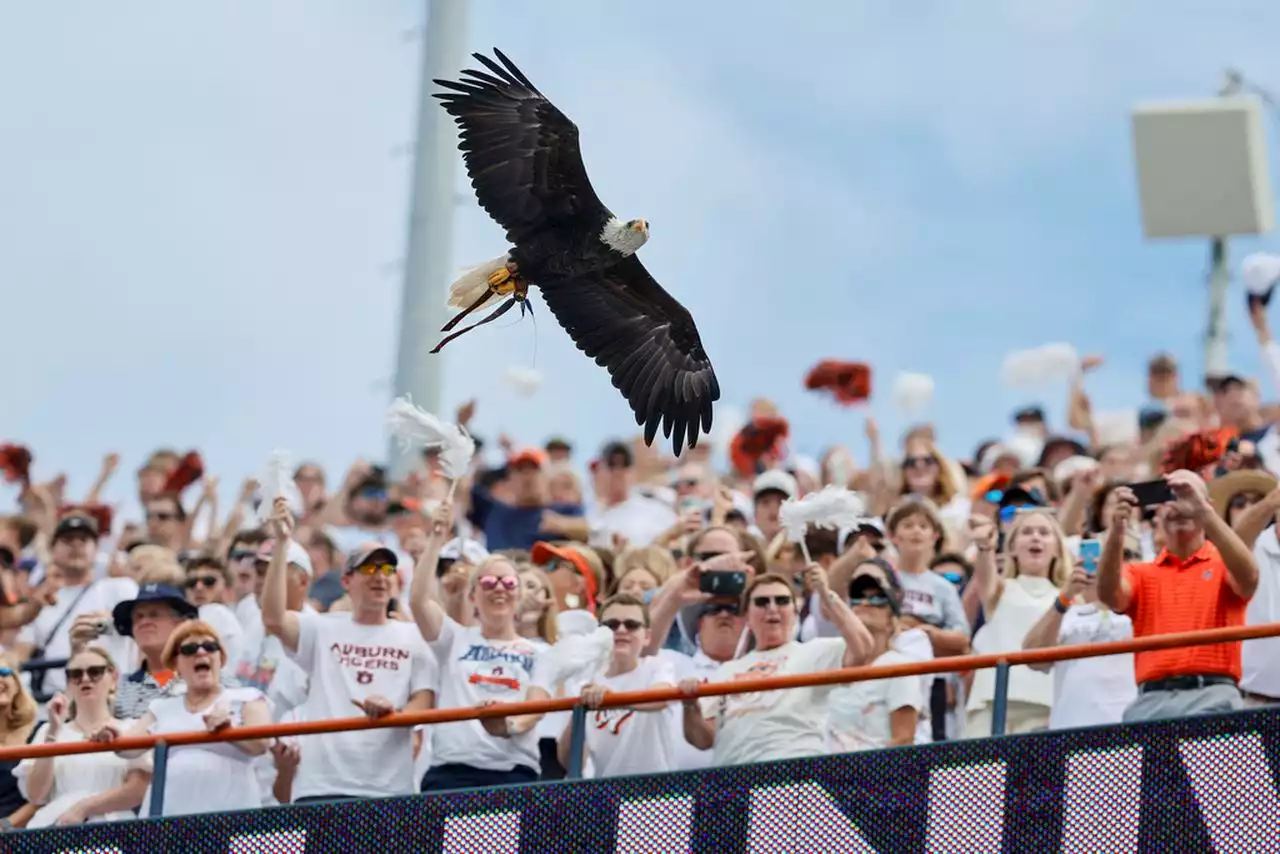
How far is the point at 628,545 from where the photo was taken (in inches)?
546

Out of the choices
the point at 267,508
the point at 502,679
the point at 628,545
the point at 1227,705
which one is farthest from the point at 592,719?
the point at 628,545

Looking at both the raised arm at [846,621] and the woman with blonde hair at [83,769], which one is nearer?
the raised arm at [846,621]

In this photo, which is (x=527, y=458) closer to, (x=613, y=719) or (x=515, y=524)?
(x=515, y=524)

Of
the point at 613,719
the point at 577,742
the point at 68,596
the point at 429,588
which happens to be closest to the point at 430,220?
the point at 68,596

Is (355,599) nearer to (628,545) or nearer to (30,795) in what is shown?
(30,795)

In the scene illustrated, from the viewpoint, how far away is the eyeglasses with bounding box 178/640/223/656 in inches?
407

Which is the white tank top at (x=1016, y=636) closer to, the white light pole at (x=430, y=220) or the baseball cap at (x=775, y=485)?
the baseball cap at (x=775, y=485)

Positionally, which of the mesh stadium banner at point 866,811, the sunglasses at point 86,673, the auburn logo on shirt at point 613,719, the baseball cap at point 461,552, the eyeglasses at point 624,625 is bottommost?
the mesh stadium banner at point 866,811

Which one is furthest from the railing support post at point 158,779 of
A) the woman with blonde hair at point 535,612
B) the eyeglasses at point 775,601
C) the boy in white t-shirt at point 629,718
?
the eyeglasses at point 775,601

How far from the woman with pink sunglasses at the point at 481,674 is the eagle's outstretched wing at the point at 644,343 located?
3.36 feet

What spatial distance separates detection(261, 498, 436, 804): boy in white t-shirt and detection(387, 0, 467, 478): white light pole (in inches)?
337

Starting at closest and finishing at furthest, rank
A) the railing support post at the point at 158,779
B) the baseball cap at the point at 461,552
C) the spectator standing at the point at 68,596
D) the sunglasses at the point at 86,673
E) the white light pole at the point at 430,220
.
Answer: the railing support post at the point at 158,779, the sunglasses at the point at 86,673, the baseball cap at the point at 461,552, the spectator standing at the point at 68,596, the white light pole at the point at 430,220

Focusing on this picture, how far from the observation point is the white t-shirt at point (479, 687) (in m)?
10.1

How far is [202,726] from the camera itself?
1026 cm
